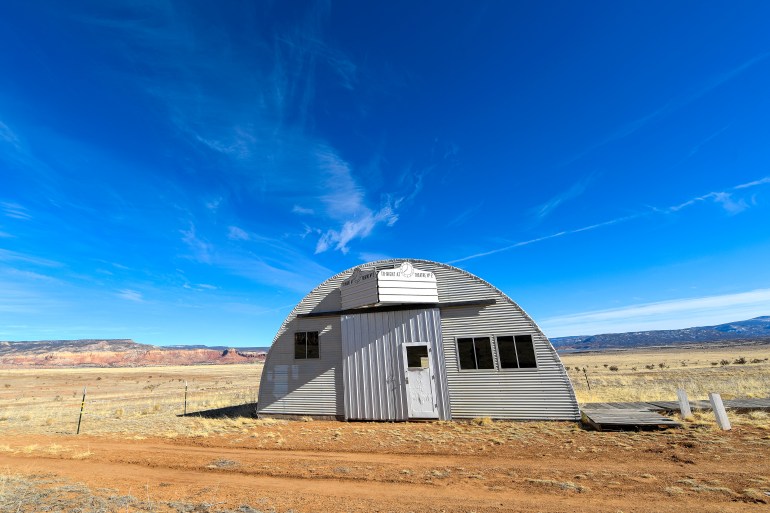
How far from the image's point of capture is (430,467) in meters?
8.92

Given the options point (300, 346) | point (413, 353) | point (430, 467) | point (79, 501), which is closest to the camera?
point (79, 501)

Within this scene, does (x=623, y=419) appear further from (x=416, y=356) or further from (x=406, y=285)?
(x=406, y=285)

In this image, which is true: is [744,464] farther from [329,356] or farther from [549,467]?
[329,356]

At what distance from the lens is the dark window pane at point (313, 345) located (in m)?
16.6

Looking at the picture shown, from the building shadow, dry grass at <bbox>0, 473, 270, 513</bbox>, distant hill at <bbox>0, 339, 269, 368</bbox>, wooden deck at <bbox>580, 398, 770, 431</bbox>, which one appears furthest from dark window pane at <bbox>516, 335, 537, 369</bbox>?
distant hill at <bbox>0, 339, 269, 368</bbox>

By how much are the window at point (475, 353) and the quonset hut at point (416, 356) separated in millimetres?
39

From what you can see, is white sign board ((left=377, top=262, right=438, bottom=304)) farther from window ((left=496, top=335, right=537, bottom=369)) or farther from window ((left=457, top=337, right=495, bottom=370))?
window ((left=496, top=335, right=537, bottom=369))

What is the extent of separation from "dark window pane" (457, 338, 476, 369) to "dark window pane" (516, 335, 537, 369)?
1768mm

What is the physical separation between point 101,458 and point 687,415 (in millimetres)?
18963

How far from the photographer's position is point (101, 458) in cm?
1065

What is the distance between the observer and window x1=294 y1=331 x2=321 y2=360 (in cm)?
1662

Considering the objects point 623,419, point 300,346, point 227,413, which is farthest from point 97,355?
point 623,419

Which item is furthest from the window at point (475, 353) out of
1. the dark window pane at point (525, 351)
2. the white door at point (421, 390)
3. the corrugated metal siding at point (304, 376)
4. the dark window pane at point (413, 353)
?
the corrugated metal siding at point (304, 376)

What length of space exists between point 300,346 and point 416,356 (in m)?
5.34
